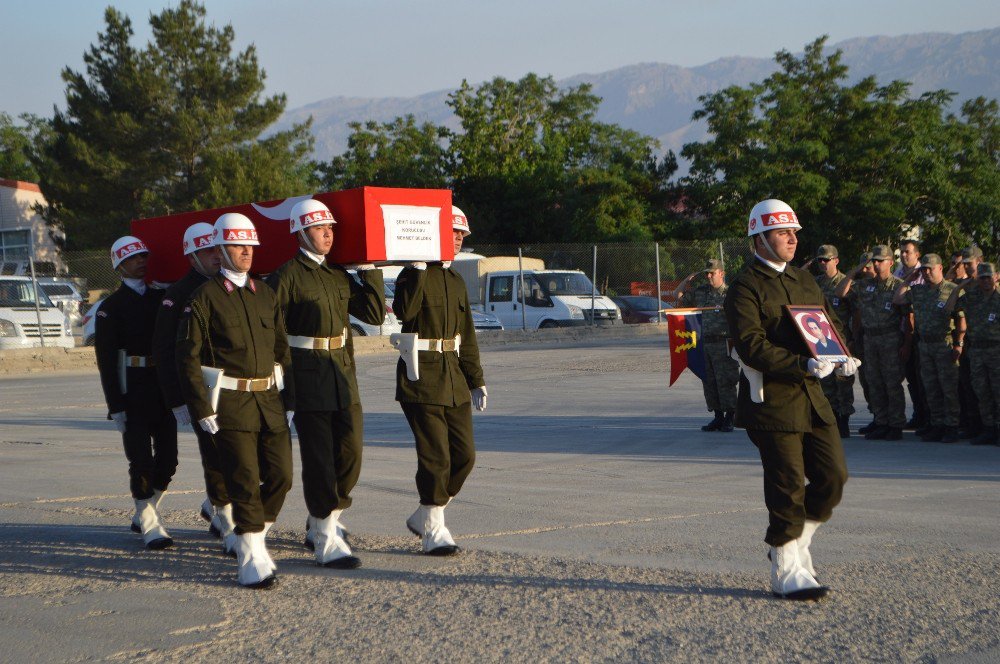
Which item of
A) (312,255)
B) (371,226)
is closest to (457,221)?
(371,226)

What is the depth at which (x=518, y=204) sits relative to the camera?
53875 millimetres

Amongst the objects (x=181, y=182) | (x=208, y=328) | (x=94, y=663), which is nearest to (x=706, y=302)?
(x=208, y=328)

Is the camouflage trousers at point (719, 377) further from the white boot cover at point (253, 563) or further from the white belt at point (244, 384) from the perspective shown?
the white boot cover at point (253, 563)

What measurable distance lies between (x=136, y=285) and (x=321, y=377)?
1.78m

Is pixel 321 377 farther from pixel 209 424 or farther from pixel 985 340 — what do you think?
pixel 985 340

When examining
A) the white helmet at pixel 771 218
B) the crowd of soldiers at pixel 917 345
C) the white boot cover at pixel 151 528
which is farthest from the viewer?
the crowd of soldiers at pixel 917 345

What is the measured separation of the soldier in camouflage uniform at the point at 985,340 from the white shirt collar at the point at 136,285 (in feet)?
25.4

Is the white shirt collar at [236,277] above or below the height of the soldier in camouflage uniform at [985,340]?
above

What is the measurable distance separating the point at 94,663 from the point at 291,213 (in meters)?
3.00

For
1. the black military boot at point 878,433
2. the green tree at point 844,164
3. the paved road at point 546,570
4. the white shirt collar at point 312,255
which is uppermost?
the green tree at point 844,164

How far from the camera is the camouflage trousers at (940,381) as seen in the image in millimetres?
11820

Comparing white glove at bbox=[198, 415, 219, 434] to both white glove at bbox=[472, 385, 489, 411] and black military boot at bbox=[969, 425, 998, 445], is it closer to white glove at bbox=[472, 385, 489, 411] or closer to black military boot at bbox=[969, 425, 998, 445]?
white glove at bbox=[472, 385, 489, 411]

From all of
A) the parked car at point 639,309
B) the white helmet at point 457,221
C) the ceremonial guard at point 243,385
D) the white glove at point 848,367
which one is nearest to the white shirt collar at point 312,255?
→ the ceremonial guard at point 243,385

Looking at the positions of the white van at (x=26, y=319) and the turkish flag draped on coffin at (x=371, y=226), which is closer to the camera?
the turkish flag draped on coffin at (x=371, y=226)
